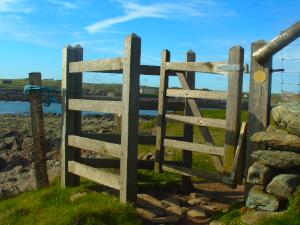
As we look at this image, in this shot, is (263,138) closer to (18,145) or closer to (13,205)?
(13,205)

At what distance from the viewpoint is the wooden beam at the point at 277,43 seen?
821 cm

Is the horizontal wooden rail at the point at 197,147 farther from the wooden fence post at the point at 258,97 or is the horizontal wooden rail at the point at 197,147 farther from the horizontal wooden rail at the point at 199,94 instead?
the horizontal wooden rail at the point at 199,94

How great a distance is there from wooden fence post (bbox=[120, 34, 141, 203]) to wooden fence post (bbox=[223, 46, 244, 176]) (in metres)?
1.69

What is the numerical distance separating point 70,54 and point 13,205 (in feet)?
10.9

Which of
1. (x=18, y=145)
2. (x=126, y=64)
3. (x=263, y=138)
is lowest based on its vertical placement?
(x=18, y=145)

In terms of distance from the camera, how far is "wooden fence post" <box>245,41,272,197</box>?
28.9ft

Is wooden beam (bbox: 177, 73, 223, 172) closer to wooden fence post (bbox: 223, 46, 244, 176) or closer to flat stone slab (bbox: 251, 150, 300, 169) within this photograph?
wooden fence post (bbox: 223, 46, 244, 176)

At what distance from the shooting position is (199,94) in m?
10.3

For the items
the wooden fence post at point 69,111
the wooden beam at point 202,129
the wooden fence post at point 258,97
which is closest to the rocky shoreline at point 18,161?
the wooden fence post at point 69,111

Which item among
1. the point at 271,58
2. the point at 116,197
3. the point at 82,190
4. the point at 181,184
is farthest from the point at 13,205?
the point at 271,58

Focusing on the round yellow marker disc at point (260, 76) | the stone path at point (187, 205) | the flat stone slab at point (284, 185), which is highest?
the round yellow marker disc at point (260, 76)

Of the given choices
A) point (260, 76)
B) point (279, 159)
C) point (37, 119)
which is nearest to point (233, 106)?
point (260, 76)

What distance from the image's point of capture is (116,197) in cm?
941

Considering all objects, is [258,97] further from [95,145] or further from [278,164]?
[95,145]
